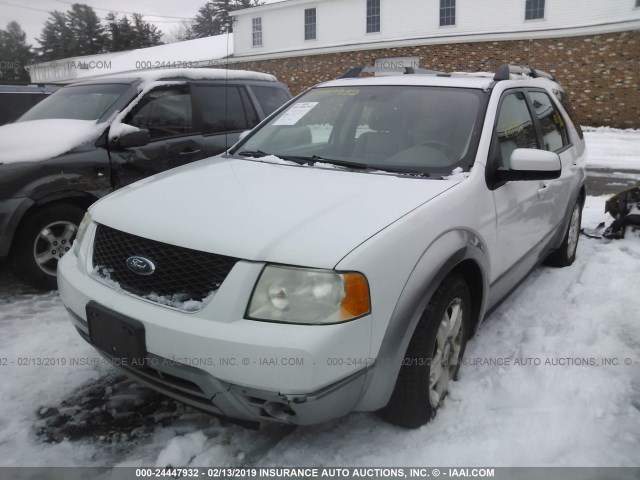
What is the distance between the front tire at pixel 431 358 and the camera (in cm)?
221

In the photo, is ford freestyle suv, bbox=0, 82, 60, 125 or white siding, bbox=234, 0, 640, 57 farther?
white siding, bbox=234, 0, 640, 57

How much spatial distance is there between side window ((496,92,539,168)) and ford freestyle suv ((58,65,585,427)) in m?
0.02

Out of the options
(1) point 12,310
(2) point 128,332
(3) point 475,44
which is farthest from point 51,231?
(3) point 475,44

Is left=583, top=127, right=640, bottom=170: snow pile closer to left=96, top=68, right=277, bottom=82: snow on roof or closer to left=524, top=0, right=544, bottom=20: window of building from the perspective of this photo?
left=524, top=0, right=544, bottom=20: window of building

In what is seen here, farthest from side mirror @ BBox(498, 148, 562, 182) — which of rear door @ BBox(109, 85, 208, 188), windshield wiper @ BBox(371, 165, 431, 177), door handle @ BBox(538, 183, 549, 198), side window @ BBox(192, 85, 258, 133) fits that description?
side window @ BBox(192, 85, 258, 133)

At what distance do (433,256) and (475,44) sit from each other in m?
20.2

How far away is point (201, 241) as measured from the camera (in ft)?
6.63

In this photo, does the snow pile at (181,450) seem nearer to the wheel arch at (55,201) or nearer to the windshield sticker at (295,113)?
the windshield sticker at (295,113)

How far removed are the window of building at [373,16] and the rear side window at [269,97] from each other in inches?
728

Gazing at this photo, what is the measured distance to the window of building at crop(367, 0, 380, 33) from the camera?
22547 millimetres

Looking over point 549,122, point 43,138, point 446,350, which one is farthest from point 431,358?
point 43,138

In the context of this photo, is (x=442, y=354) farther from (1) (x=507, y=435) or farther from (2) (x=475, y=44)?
(2) (x=475, y=44)

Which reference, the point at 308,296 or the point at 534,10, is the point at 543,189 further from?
the point at 534,10

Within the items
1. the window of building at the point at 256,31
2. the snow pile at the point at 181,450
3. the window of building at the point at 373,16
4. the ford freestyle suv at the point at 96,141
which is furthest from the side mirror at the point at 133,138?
the window of building at the point at 256,31
